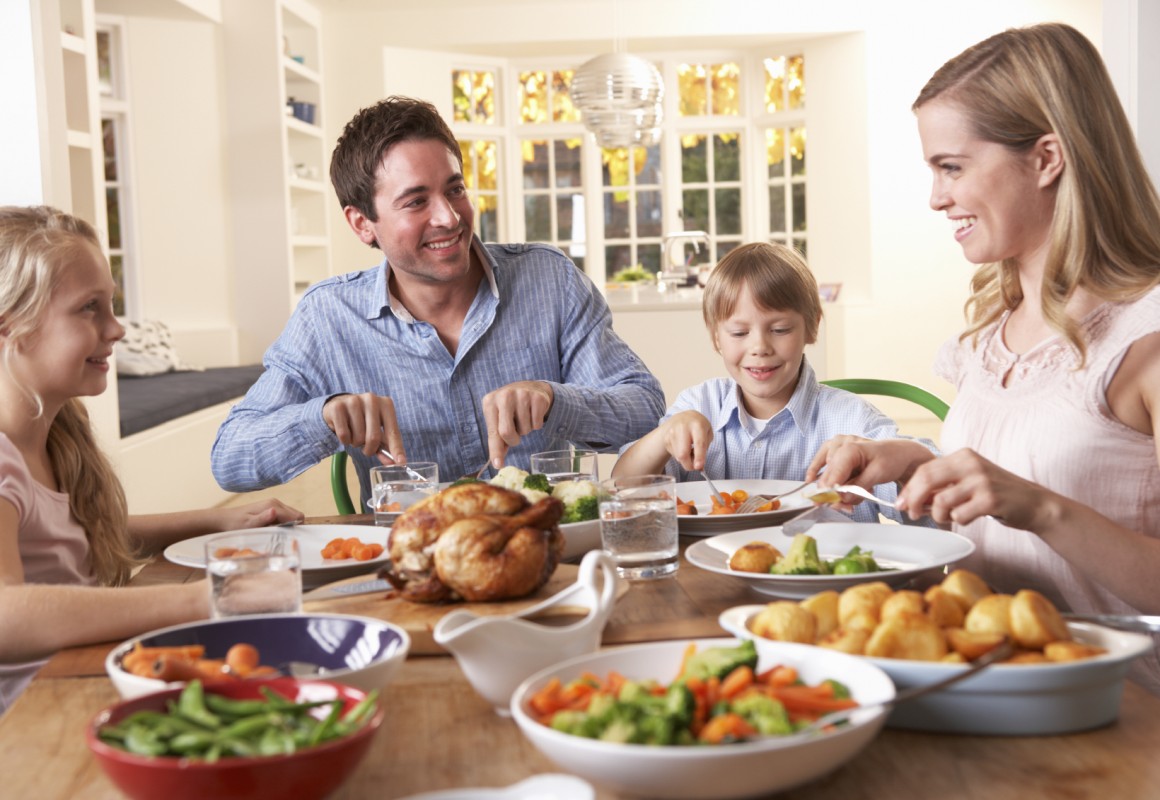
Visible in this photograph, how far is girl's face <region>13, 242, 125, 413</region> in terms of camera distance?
5.67ft

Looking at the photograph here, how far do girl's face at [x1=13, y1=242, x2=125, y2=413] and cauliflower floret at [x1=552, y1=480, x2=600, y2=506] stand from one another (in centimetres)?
71

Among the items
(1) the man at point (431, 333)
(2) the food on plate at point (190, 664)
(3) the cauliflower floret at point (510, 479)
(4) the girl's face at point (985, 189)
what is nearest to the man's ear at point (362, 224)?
(1) the man at point (431, 333)

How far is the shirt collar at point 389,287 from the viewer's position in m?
2.34

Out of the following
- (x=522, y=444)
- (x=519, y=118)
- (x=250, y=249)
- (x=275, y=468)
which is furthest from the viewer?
(x=519, y=118)

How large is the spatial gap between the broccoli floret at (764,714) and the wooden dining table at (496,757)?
2.4 inches

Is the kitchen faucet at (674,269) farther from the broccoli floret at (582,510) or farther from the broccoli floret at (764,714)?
the broccoli floret at (764,714)

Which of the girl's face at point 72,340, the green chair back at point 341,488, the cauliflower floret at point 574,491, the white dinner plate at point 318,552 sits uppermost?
the girl's face at point 72,340

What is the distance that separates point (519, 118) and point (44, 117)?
23.8ft

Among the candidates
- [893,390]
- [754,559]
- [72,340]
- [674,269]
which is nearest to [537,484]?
[754,559]

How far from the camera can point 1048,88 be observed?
1.50 m

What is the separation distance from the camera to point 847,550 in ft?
4.65

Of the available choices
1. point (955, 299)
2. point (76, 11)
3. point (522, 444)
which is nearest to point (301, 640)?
point (522, 444)

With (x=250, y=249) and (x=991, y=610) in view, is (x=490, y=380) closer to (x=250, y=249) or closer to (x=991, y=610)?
(x=991, y=610)

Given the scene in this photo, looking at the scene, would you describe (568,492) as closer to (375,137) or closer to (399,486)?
(399,486)
